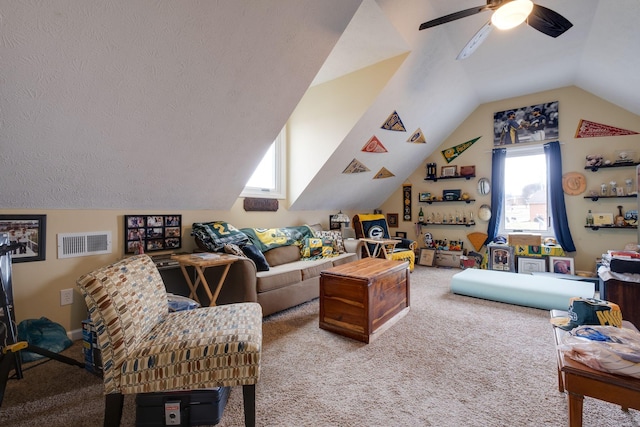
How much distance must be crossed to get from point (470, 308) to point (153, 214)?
350cm

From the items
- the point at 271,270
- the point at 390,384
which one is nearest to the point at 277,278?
the point at 271,270

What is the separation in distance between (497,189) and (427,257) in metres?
1.71

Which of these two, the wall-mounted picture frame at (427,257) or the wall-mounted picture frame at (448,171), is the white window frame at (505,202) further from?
the wall-mounted picture frame at (427,257)

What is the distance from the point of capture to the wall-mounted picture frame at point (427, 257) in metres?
5.34

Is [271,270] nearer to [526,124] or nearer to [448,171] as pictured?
[448,171]

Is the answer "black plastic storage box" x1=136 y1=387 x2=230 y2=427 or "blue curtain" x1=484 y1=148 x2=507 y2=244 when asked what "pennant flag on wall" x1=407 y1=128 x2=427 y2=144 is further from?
"black plastic storage box" x1=136 y1=387 x2=230 y2=427

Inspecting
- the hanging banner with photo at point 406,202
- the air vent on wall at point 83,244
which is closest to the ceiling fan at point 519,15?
the air vent on wall at point 83,244

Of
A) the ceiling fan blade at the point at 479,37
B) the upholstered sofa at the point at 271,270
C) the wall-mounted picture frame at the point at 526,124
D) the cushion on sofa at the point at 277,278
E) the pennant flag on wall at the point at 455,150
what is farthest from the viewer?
the pennant flag on wall at the point at 455,150

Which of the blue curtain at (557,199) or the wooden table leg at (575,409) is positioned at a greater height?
the blue curtain at (557,199)

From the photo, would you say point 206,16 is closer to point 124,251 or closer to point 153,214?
point 153,214

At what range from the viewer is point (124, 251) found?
2.64m

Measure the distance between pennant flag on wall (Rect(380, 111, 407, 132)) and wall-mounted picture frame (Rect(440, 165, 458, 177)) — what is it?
72.4 inches

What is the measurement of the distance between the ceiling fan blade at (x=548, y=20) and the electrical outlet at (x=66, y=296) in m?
4.12

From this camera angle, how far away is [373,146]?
4.13m
